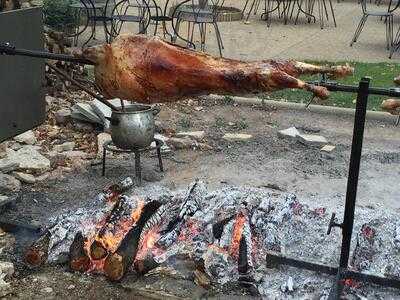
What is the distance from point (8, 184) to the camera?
5270 mm

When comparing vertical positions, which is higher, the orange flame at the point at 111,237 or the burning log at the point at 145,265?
the orange flame at the point at 111,237

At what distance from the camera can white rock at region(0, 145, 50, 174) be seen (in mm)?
5711

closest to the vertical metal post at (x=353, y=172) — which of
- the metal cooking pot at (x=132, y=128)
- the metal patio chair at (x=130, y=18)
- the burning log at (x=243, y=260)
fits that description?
the burning log at (x=243, y=260)

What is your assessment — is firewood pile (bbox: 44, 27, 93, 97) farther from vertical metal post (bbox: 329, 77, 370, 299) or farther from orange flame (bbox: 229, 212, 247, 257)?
vertical metal post (bbox: 329, 77, 370, 299)

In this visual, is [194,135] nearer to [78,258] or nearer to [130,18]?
[78,258]

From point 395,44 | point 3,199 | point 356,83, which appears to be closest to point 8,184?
point 3,199

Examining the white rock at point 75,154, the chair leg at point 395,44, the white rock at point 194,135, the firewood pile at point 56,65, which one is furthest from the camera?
the chair leg at point 395,44

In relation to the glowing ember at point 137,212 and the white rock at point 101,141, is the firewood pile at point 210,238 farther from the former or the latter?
the white rock at point 101,141

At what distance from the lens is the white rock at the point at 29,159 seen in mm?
5711

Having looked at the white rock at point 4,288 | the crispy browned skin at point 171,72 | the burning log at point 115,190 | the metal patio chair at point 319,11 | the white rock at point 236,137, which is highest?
the crispy browned skin at point 171,72

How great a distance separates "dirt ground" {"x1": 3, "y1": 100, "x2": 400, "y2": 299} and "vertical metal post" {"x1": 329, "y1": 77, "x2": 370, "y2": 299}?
0.65 meters

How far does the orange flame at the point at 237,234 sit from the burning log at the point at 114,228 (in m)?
0.71

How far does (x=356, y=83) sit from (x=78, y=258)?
5.95 meters

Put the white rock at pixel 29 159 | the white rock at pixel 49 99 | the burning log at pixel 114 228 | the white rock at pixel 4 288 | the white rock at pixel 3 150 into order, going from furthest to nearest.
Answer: the white rock at pixel 49 99
the white rock at pixel 3 150
the white rock at pixel 29 159
the burning log at pixel 114 228
the white rock at pixel 4 288
